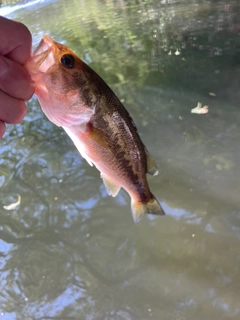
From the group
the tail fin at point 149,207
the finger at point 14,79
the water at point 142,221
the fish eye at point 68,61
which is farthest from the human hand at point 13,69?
the water at point 142,221

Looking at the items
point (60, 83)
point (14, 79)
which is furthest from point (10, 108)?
point (60, 83)

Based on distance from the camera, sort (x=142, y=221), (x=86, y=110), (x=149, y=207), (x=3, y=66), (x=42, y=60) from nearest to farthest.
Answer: (x=3, y=66) → (x=42, y=60) → (x=86, y=110) → (x=149, y=207) → (x=142, y=221)

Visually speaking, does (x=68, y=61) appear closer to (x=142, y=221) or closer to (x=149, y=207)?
(x=149, y=207)

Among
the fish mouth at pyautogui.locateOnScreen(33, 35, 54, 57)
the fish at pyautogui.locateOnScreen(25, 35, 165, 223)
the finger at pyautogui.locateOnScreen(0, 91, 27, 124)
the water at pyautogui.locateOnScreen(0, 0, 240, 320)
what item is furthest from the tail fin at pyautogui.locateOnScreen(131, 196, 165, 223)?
the water at pyautogui.locateOnScreen(0, 0, 240, 320)

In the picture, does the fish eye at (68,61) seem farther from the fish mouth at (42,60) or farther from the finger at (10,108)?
the finger at (10,108)

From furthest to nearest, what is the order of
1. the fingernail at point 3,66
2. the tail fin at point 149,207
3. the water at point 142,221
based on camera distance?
1. the water at point 142,221
2. the tail fin at point 149,207
3. the fingernail at point 3,66

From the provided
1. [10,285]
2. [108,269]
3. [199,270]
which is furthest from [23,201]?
[199,270]
